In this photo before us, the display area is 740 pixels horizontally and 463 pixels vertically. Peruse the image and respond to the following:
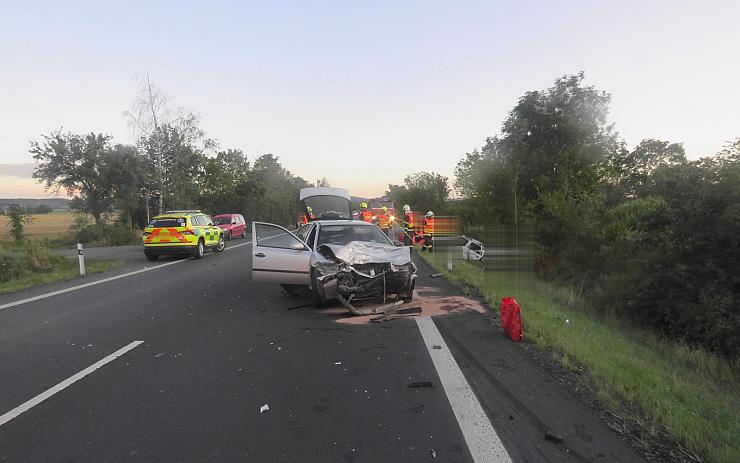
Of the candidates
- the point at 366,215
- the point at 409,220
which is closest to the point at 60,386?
the point at 409,220

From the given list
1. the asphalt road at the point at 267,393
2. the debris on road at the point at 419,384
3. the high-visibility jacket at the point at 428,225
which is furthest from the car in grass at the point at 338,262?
the high-visibility jacket at the point at 428,225

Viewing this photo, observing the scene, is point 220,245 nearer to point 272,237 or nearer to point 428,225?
point 428,225

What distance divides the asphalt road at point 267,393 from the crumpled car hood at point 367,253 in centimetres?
104

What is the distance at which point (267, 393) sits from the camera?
12.7 feet

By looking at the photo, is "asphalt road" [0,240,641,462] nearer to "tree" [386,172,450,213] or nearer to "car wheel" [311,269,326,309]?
"car wheel" [311,269,326,309]

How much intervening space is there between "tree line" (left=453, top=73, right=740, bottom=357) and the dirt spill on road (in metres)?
4.69

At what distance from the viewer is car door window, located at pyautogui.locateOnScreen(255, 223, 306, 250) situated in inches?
312

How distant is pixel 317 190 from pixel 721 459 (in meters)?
16.8

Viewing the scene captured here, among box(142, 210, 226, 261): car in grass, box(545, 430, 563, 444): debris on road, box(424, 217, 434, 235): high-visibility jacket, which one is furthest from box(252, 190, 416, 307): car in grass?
box(142, 210, 226, 261): car in grass

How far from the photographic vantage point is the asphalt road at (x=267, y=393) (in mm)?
2953

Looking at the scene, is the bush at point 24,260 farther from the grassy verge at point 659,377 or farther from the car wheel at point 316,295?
the grassy verge at point 659,377

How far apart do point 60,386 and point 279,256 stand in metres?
4.15

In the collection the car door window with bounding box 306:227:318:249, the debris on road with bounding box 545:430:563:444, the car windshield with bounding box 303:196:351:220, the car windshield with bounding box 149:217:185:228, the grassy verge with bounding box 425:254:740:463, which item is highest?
the car windshield with bounding box 303:196:351:220

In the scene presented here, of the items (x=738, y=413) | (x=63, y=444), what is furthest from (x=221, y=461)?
(x=738, y=413)
